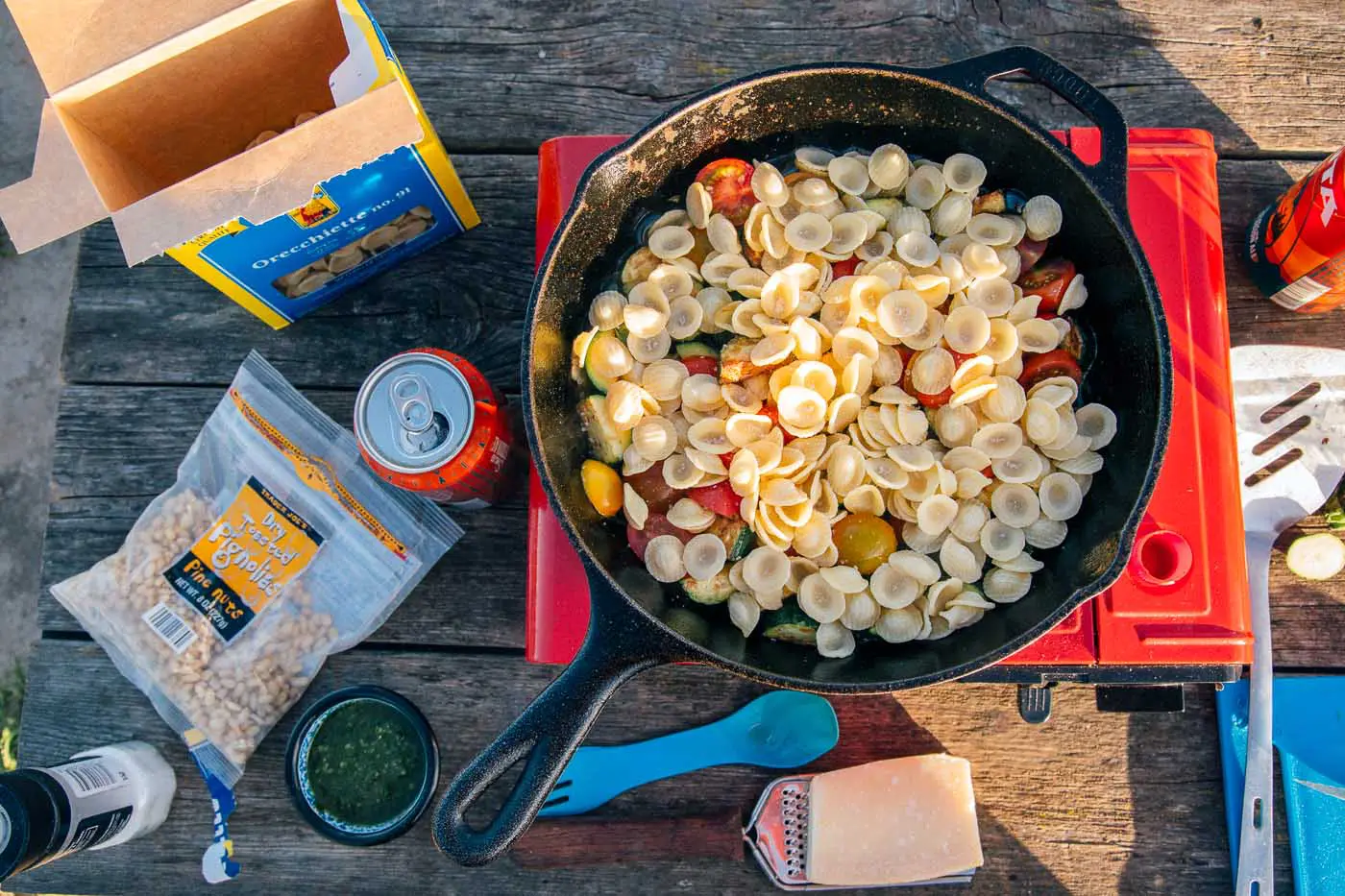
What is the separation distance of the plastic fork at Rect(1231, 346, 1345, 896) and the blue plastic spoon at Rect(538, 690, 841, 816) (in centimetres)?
45

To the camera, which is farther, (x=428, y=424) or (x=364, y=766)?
(x=364, y=766)

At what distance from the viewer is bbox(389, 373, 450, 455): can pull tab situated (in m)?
0.86

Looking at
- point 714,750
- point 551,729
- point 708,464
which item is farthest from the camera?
point 714,750

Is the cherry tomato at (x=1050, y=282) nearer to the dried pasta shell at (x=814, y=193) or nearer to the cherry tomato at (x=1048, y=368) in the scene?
the cherry tomato at (x=1048, y=368)

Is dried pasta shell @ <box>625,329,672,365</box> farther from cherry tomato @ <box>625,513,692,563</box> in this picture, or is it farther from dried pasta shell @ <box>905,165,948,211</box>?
dried pasta shell @ <box>905,165,948,211</box>

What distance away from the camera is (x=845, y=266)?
86 centimetres

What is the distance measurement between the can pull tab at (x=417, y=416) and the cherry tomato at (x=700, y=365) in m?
0.24

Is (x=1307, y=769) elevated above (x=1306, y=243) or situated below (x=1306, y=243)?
below

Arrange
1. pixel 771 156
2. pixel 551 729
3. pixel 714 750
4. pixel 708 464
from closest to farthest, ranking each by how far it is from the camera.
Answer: pixel 551 729 < pixel 708 464 < pixel 771 156 < pixel 714 750

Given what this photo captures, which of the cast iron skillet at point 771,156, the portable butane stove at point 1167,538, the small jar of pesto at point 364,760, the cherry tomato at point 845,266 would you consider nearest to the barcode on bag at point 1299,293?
the portable butane stove at point 1167,538

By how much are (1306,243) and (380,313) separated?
1028 mm

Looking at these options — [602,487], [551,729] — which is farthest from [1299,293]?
[551,729]

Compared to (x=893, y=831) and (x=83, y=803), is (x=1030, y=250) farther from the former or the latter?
(x=83, y=803)

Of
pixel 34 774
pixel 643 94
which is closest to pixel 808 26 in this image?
pixel 643 94
